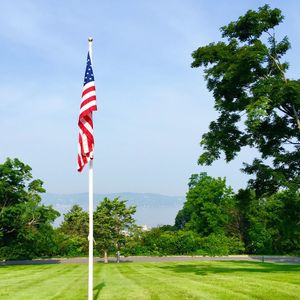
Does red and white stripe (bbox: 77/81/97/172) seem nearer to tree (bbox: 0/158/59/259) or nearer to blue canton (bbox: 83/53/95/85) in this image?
blue canton (bbox: 83/53/95/85)

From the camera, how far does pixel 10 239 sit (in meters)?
42.6

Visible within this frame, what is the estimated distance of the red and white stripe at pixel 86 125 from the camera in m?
12.7

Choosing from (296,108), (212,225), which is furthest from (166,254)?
(296,108)

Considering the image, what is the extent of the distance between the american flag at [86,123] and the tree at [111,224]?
33.1m

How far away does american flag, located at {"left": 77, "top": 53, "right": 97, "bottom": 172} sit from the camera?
1269 cm

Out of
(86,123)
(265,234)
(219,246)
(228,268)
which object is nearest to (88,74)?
(86,123)

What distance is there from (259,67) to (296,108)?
297cm

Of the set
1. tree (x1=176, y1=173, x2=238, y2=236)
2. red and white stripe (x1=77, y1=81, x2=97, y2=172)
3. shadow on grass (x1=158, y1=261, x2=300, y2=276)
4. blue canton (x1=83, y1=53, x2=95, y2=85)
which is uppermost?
tree (x1=176, y1=173, x2=238, y2=236)

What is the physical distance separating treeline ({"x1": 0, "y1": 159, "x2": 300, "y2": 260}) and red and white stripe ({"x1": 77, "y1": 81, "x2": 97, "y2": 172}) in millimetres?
13465

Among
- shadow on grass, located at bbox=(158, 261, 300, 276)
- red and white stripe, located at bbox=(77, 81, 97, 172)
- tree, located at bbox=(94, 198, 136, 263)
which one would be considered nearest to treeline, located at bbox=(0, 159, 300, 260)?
tree, located at bbox=(94, 198, 136, 263)

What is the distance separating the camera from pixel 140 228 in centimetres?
4750

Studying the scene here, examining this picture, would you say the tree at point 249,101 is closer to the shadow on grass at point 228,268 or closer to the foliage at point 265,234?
the shadow on grass at point 228,268

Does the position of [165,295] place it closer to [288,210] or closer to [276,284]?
[276,284]

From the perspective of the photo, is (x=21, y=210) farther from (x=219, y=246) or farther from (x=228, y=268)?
(x=219, y=246)
